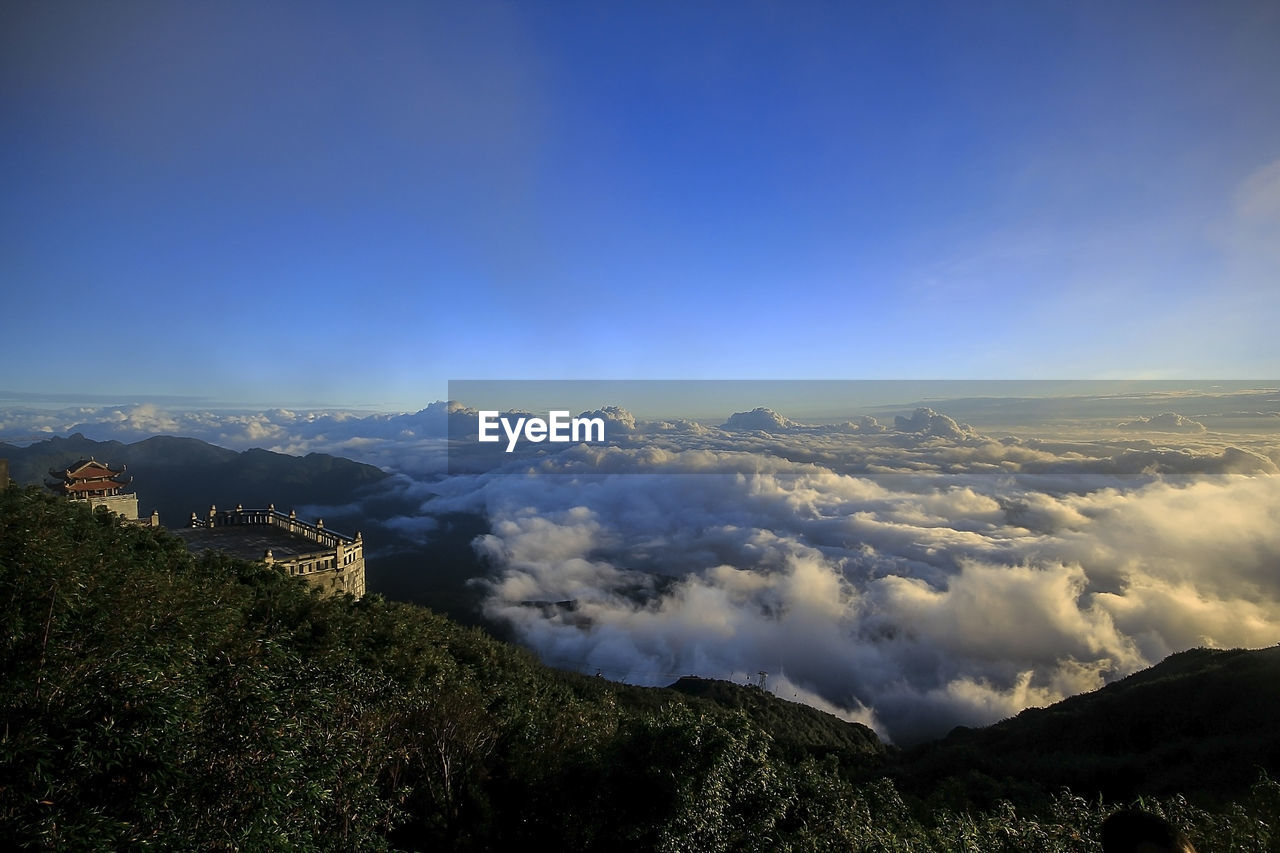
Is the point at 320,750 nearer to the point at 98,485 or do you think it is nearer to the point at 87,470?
the point at 98,485

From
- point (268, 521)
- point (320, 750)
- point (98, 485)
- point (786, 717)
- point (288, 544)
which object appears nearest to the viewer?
point (320, 750)

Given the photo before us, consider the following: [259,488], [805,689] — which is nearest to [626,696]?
[805,689]

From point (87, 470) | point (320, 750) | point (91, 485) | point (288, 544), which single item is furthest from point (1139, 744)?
point (87, 470)

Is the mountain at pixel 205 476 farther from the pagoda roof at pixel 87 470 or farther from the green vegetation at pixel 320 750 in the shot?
the green vegetation at pixel 320 750

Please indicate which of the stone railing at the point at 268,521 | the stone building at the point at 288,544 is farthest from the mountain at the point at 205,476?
the stone building at the point at 288,544

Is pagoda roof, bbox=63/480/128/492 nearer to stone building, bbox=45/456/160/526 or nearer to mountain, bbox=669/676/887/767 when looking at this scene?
stone building, bbox=45/456/160/526
